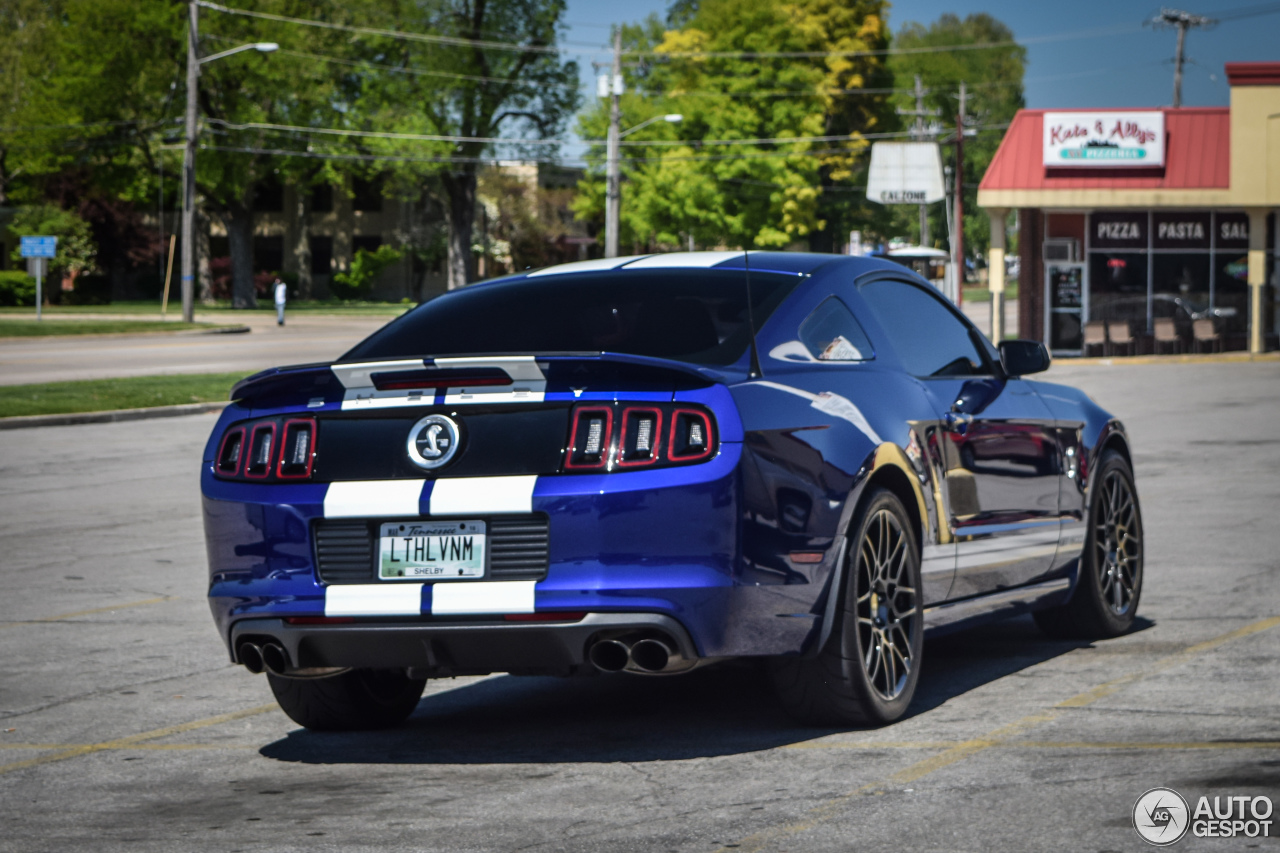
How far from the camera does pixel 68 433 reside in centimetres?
1991

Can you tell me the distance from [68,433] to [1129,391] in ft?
54.9

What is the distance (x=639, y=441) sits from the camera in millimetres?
4789

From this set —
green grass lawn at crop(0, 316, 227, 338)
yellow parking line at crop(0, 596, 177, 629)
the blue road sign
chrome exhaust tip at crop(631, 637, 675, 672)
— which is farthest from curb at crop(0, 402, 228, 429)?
the blue road sign

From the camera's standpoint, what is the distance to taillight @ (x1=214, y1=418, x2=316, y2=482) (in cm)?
508

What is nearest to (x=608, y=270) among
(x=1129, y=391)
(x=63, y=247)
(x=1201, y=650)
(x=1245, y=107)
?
(x=1201, y=650)

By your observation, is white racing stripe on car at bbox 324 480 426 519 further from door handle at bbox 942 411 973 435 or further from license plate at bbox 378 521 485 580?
door handle at bbox 942 411 973 435

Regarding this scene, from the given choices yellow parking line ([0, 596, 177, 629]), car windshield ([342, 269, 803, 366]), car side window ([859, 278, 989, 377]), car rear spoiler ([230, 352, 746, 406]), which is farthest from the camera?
yellow parking line ([0, 596, 177, 629])

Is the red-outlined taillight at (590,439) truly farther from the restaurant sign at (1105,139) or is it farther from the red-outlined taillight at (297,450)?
the restaurant sign at (1105,139)

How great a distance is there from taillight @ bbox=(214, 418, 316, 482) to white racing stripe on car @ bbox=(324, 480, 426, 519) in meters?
0.16

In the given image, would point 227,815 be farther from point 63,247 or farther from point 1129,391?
point 63,247

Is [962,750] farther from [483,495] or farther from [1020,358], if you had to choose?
[1020,358]

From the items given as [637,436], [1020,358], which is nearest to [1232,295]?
[1020,358]

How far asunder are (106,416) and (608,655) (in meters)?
18.3

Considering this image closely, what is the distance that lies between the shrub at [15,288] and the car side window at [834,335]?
201 feet
